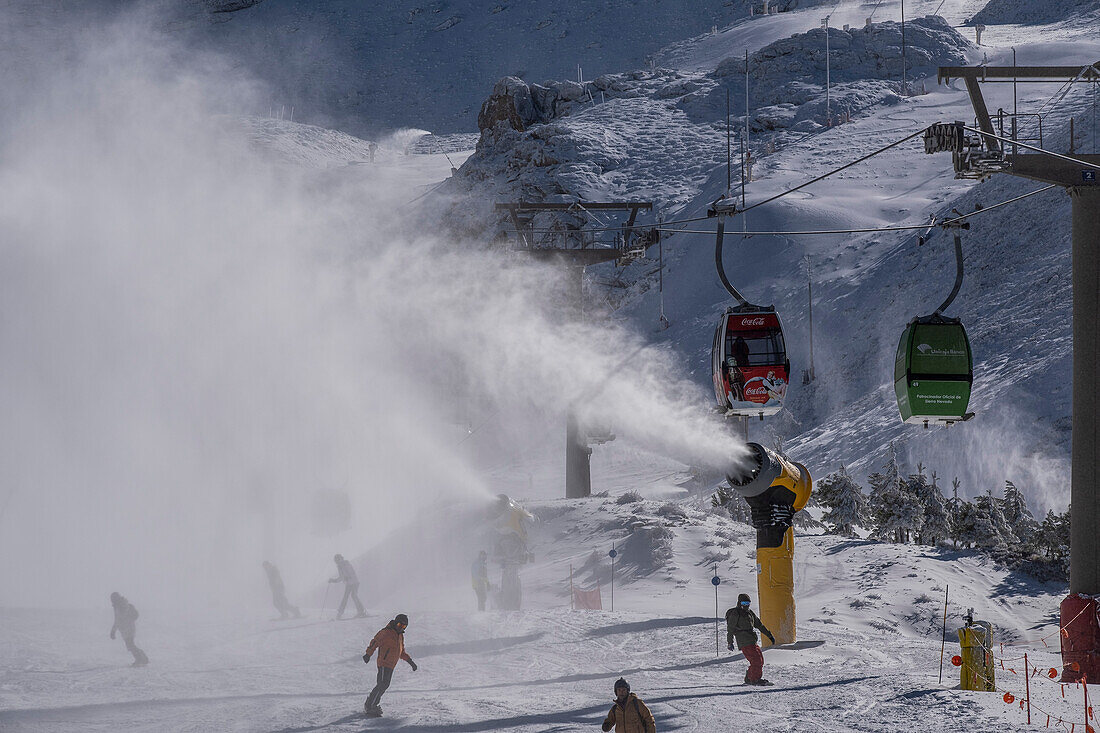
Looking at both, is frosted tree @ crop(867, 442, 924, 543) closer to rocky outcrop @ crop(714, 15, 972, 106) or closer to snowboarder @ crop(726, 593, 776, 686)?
snowboarder @ crop(726, 593, 776, 686)

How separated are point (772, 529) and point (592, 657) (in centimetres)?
381

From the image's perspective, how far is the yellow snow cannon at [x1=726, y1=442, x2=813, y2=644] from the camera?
745 inches

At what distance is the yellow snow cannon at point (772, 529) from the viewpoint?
18.9 meters

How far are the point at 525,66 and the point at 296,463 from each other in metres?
144

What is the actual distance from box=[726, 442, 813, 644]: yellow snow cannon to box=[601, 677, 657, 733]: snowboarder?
8.12m

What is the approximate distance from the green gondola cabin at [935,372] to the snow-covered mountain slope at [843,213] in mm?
9219

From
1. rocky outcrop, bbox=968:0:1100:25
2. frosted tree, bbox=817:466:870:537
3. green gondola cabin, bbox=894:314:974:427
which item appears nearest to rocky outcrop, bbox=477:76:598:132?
rocky outcrop, bbox=968:0:1100:25

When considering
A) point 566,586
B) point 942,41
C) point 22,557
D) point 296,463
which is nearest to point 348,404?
point 296,463

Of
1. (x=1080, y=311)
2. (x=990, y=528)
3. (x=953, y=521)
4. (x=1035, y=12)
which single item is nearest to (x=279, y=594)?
(x=1080, y=311)

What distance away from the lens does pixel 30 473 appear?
5384 cm

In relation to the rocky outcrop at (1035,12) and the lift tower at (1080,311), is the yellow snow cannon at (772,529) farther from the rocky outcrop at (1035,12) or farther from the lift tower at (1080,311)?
the rocky outcrop at (1035,12)

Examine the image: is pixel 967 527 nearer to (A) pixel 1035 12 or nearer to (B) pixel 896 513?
(B) pixel 896 513

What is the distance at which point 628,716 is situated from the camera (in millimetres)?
11227

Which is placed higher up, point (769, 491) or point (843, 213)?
point (843, 213)
